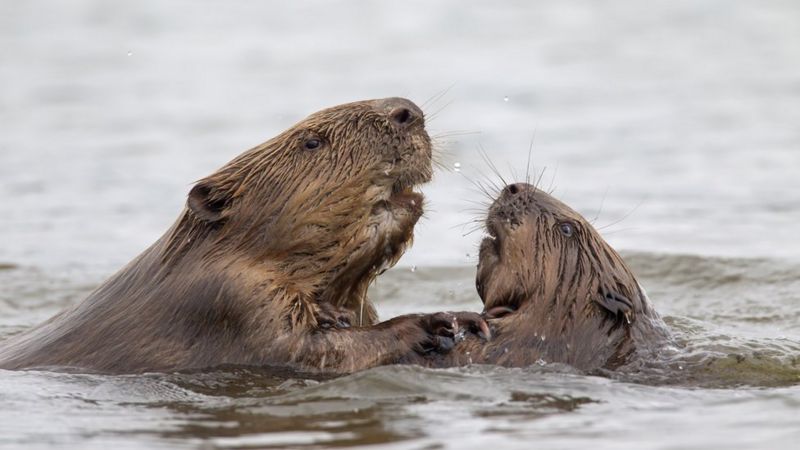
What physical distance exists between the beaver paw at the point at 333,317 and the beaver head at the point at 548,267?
83 cm

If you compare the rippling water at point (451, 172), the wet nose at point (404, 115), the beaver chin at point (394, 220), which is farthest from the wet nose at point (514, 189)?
the wet nose at point (404, 115)

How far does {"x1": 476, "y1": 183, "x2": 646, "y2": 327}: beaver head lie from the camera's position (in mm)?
8422

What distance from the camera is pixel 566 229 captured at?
8.70 meters

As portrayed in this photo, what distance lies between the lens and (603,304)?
840 centimetres

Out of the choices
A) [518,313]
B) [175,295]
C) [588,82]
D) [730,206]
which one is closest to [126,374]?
[175,295]

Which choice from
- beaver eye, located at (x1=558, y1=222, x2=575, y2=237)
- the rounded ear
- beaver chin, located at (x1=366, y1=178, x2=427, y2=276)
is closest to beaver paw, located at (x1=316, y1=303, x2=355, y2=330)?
beaver chin, located at (x1=366, y1=178, x2=427, y2=276)

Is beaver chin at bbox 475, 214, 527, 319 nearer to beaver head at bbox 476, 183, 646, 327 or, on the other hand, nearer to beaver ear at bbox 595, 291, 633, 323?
beaver head at bbox 476, 183, 646, 327

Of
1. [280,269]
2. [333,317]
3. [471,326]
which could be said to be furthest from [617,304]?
[280,269]

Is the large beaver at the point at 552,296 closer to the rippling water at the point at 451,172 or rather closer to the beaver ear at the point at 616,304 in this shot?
the beaver ear at the point at 616,304

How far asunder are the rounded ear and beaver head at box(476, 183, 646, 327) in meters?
1.58

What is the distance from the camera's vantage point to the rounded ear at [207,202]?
8.27 metres

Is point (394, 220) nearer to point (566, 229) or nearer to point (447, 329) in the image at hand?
point (447, 329)

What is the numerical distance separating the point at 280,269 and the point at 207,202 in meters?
0.58

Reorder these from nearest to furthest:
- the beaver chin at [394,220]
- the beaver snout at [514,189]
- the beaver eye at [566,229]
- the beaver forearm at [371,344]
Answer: the beaver forearm at [371,344] < the beaver chin at [394,220] < the beaver eye at [566,229] < the beaver snout at [514,189]
